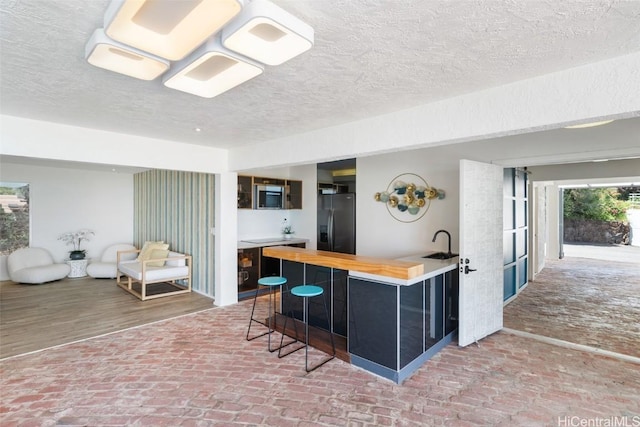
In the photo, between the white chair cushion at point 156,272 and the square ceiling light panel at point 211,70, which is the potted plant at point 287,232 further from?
the square ceiling light panel at point 211,70

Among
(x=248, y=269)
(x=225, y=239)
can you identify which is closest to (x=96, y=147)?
(x=225, y=239)

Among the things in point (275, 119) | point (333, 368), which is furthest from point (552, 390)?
point (275, 119)

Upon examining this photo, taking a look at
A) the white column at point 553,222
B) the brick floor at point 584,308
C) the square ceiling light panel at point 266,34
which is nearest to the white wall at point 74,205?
the square ceiling light panel at point 266,34

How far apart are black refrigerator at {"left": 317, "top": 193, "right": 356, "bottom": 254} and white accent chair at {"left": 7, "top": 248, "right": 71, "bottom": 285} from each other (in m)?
5.40

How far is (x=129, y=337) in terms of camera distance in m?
3.73

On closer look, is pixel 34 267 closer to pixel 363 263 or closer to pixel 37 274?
pixel 37 274

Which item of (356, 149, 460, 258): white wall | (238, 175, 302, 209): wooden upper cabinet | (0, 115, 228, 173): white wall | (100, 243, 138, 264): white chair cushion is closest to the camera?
(0, 115, 228, 173): white wall

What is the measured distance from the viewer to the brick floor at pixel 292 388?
2.29 m

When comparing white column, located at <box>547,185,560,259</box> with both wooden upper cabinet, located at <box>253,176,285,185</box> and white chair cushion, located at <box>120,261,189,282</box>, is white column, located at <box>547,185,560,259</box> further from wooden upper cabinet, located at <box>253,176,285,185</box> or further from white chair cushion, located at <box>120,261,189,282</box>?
white chair cushion, located at <box>120,261,189,282</box>

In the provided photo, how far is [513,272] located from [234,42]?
5.54 m

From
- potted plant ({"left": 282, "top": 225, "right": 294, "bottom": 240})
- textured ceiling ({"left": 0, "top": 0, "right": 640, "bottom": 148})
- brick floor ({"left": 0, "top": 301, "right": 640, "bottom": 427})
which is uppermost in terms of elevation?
textured ceiling ({"left": 0, "top": 0, "right": 640, "bottom": 148})

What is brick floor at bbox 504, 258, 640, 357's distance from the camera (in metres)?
3.69

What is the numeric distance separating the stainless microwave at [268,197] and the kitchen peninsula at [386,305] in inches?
91.6

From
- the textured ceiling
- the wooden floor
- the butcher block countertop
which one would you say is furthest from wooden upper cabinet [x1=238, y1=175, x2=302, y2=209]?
the textured ceiling
